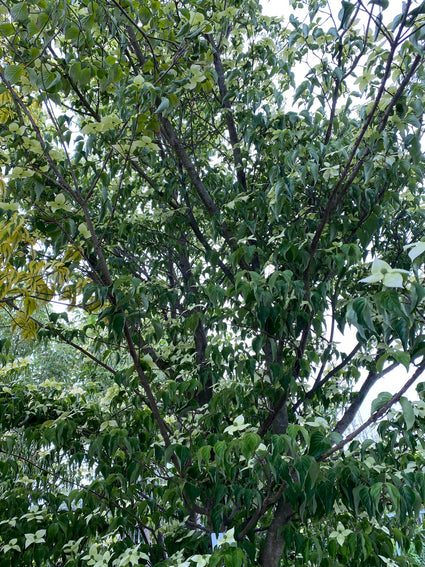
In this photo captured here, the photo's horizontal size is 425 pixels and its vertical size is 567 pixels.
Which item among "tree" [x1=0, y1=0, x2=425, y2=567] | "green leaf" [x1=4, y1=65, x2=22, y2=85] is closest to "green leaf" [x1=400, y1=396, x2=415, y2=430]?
"tree" [x1=0, y1=0, x2=425, y2=567]

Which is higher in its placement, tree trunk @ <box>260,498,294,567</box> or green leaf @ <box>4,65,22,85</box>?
green leaf @ <box>4,65,22,85</box>

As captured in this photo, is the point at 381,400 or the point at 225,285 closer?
the point at 381,400

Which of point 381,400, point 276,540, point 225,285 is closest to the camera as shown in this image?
point 381,400

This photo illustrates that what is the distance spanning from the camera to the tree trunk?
1.71m

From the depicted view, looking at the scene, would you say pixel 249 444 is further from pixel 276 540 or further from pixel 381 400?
pixel 276 540

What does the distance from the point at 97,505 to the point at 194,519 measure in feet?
1.55

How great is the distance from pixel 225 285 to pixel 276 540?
976mm

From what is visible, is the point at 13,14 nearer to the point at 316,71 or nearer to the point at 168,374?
the point at 316,71

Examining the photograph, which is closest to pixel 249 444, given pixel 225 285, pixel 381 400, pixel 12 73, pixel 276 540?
pixel 381 400

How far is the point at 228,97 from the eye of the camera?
2.07 m

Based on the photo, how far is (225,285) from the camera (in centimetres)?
209

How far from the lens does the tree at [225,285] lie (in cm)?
131

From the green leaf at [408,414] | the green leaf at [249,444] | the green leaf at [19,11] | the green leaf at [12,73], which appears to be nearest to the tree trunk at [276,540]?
the green leaf at [249,444]

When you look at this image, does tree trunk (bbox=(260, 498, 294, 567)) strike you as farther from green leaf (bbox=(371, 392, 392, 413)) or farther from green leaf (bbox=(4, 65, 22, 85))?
green leaf (bbox=(4, 65, 22, 85))
